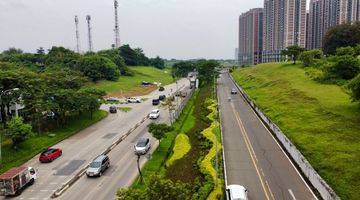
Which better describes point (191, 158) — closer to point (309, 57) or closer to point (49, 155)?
point (49, 155)

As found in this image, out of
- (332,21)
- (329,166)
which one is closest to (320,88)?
(329,166)

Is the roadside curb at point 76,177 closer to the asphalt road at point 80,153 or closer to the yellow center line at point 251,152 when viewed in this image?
the asphalt road at point 80,153

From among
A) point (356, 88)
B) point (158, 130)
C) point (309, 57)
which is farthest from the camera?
point (309, 57)

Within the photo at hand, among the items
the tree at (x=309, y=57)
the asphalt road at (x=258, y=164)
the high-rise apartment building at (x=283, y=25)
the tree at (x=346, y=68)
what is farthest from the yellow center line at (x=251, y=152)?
the high-rise apartment building at (x=283, y=25)

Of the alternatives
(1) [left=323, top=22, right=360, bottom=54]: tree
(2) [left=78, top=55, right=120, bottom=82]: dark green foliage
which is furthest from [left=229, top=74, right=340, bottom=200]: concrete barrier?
(2) [left=78, top=55, right=120, bottom=82]: dark green foliage

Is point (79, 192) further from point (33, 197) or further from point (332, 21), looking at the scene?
point (332, 21)

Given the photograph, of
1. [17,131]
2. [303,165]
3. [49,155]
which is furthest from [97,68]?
[303,165]
